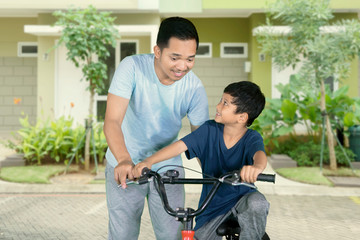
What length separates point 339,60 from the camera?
11.1 m

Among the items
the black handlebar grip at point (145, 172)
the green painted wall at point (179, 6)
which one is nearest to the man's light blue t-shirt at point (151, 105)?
the black handlebar grip at point (145, 172)

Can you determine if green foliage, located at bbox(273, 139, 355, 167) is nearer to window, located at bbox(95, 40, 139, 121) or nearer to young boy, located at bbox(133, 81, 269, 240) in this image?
window, located at bbox(95, 40, 139, 121)

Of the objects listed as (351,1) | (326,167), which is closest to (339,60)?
(326,167)

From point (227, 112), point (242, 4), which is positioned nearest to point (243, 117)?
point (227, 112)

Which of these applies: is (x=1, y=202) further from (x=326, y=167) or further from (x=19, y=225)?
(x=326, y=167)

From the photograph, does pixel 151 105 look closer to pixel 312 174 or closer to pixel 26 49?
pixel 312 174

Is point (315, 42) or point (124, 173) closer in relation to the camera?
point (124, 173)

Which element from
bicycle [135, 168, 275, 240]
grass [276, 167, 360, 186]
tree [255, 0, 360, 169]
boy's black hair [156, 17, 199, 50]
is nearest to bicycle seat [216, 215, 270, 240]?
bicycle [135, 168, 275, 240]

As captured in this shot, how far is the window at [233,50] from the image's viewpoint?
17219 millimetres

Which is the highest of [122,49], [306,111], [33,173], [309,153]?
[122,49]

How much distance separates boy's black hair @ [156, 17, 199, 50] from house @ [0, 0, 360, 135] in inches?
414

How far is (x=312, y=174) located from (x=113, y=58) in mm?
7374

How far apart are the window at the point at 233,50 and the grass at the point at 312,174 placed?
6393 millimetres

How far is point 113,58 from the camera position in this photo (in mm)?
16281
